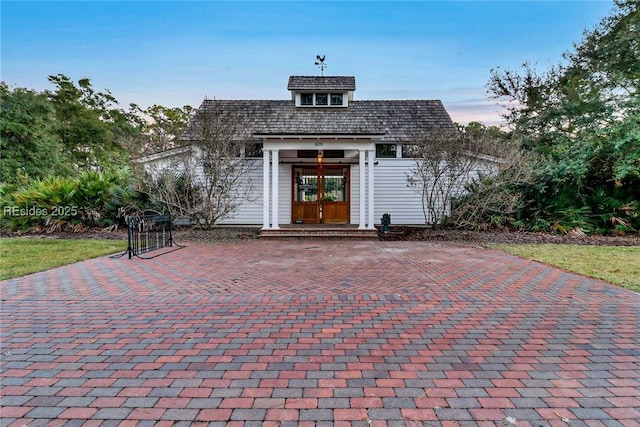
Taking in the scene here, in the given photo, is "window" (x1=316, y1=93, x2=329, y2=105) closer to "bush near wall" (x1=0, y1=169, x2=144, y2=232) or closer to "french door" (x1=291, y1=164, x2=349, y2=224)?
"french door" (x1=291, y1=164, x2=349, y2=224)

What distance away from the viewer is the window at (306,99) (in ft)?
49.2

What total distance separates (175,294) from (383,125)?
12.5 m

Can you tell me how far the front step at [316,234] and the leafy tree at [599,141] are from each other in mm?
6597

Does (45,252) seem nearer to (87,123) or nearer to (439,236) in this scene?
(439,236)

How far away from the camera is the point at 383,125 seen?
15.0 meters

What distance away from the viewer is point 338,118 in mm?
13094

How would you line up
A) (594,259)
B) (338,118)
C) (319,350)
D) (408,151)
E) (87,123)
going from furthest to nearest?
(87,123) → (408,151) → (338,118) → (594,259) → (319,350)

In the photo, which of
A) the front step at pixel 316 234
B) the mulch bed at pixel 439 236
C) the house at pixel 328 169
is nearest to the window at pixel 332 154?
the house at pixel 328 169

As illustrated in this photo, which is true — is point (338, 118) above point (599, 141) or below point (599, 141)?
above

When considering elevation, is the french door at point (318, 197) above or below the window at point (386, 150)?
below

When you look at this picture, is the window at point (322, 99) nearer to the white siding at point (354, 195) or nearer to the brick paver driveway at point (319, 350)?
the white siding at point (354, 195)

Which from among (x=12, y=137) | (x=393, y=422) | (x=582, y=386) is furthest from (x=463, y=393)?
(x=12, y=137)
